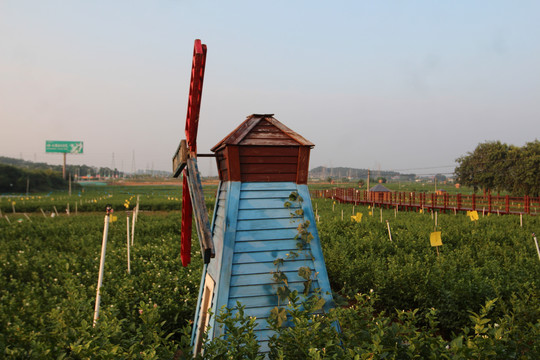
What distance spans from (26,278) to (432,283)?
10644mm

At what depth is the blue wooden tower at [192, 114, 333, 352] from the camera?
427 centimetres

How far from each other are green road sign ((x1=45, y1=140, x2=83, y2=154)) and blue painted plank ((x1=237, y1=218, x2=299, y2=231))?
116 m

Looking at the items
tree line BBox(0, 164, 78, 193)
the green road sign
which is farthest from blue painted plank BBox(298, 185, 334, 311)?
the green road sign

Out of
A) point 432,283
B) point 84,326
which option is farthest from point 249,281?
point 432,283

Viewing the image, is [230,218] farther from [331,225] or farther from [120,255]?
[331,225]

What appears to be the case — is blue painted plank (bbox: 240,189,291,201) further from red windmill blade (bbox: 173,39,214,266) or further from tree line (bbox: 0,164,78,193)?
tree line (bbox: 0,164,78,193)

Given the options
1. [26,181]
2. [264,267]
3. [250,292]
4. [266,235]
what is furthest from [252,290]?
[26,181]

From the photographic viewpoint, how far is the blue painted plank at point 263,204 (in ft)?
15.1

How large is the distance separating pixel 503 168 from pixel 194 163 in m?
45.8

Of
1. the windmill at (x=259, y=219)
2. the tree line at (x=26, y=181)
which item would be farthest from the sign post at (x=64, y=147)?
the windmill at (x=259, y=219)

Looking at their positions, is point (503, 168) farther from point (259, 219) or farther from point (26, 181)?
point (26, 181)

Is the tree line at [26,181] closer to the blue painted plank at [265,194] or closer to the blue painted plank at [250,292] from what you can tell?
the blue painted plank at [265,194]

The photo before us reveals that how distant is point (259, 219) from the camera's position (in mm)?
4566

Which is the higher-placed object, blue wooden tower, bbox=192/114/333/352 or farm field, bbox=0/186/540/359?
blue wooden tower, bbox=192/114/333/352
